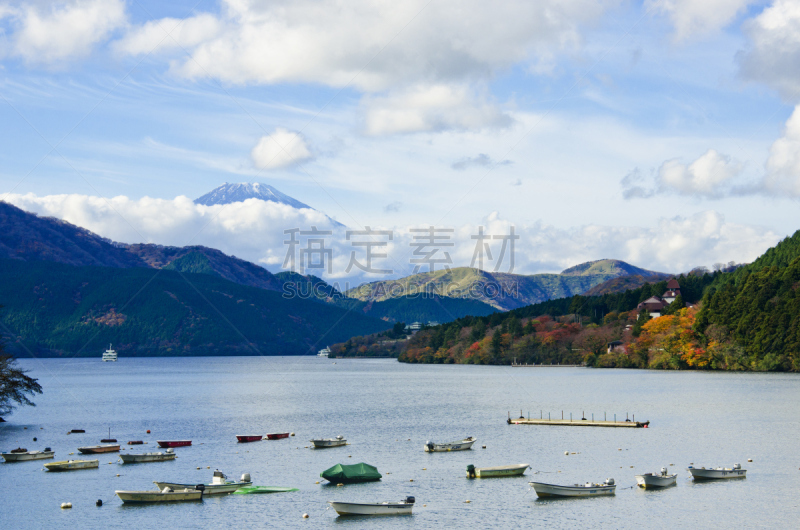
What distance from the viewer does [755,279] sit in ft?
541

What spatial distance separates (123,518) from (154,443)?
3110 cm

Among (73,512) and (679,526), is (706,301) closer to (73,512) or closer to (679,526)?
(679,526)

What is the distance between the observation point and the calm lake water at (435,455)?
150 feet

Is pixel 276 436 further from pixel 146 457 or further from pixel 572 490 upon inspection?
pixel 572 490

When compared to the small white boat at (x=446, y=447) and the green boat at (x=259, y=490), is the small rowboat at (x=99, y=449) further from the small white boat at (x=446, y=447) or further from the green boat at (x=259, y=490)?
the small white boat at (x=446, y=447)

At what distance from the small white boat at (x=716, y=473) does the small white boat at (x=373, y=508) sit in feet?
72.8

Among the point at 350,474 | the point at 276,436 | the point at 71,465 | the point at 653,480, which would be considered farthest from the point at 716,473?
the point at 71,465

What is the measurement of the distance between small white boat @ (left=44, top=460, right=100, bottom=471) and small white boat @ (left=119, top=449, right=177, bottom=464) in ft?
7.90

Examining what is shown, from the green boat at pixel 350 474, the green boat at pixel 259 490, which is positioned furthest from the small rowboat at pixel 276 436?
the green boat at pixel 259 490

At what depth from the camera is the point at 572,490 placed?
49.2 meters

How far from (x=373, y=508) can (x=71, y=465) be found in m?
29.7

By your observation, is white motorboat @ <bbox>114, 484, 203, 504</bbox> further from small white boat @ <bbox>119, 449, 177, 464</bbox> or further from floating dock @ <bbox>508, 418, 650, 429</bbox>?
floating dock @ <bbox>508, 418, 650, 429</bbox>

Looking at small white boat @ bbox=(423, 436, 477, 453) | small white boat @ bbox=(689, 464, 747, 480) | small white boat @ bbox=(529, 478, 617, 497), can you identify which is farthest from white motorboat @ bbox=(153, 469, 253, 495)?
small white boat @ bbox=(689, 464, 747, 480)

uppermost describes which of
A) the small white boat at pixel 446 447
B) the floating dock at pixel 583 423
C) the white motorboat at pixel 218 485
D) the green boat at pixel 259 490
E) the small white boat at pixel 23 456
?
the floating dock at pixel 583 423
